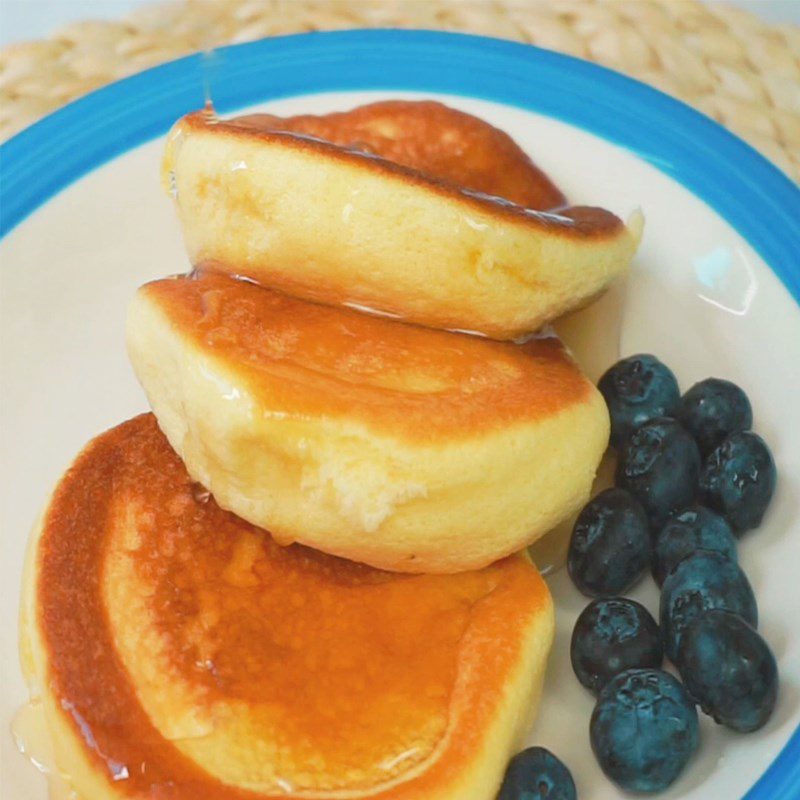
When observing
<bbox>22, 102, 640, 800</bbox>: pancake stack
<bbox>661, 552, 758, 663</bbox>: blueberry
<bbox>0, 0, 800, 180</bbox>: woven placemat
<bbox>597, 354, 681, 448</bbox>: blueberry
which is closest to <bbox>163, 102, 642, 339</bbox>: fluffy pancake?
<bbox>22, 102, 640, 800</bbox>: pancake stack

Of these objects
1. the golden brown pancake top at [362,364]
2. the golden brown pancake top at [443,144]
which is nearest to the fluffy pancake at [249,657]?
the golden brown pancake top at [362,364]

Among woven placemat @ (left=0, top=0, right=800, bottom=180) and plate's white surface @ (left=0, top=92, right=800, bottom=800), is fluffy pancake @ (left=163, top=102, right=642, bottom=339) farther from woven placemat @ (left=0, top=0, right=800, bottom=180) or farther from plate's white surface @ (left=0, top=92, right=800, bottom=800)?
woven placemat @ (left=0, top=0, right=800, bottom=180)

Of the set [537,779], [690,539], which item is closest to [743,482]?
[690,539]

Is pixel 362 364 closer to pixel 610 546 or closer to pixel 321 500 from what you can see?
pixel 321 500

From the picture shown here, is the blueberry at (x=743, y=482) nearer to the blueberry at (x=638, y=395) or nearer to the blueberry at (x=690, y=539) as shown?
the blueberry at (x=690, y=539)

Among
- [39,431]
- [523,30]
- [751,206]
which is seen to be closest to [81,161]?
[39,431]

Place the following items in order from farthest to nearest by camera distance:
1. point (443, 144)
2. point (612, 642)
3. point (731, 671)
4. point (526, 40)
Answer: point (526, 40), point (443, 144), point (612, 642), point (731, 671)
